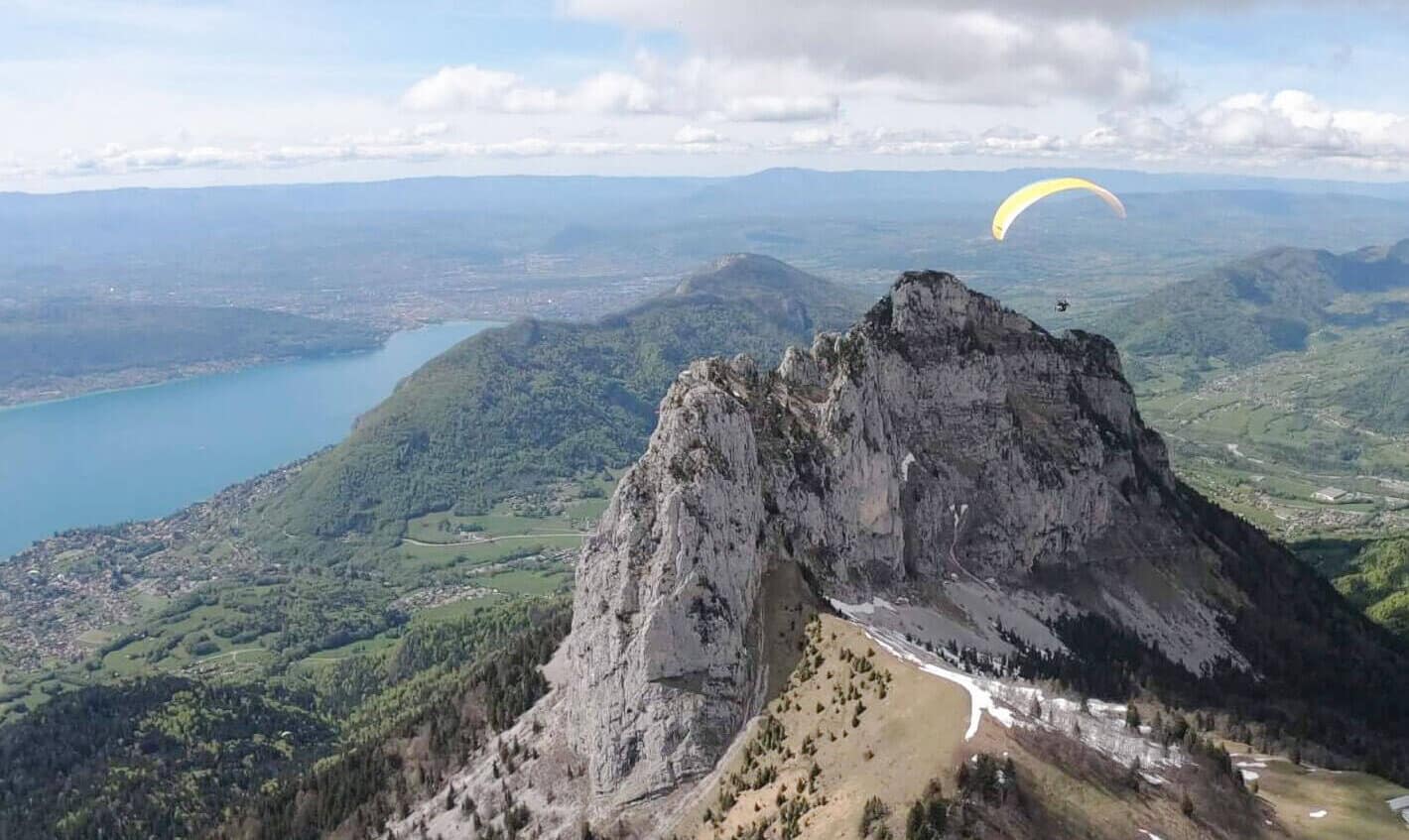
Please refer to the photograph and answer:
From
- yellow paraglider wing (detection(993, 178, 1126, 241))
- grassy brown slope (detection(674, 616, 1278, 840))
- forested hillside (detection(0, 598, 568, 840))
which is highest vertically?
yellow paraglider wing (detection(993, 178, 1126, 241))

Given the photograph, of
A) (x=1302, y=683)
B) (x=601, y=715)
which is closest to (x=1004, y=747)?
(x=601, y=715)

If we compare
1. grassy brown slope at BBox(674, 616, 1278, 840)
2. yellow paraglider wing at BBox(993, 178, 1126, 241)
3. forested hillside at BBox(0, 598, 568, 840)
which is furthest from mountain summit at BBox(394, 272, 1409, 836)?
yellow paraglider wing at BBox(993, 178, 1126, 241)

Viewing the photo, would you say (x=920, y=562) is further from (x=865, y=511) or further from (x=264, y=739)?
(x=264, y=739)

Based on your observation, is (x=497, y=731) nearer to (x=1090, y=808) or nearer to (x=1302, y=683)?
(x=1090, y=808)

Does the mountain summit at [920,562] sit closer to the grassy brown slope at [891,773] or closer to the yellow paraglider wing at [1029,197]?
the grassy brown slope at [891,773]

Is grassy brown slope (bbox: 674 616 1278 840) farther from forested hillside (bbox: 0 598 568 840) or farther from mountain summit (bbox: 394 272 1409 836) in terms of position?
forested hillside (bbox: 0 598 568 840)

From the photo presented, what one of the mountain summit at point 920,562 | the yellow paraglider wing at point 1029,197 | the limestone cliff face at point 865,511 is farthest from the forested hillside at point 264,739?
the yellow paraglider wing at point 1029,197

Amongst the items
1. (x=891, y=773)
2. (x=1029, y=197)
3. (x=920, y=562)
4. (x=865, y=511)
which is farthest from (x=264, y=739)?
(x=1029, y=197)

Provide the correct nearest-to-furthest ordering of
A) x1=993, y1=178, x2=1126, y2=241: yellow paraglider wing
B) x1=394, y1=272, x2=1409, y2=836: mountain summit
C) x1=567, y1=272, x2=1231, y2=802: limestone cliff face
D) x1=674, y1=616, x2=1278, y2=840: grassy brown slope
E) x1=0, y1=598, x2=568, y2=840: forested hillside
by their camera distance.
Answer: x1=674, y1=616, x2=1278, y2=840: grassy brown slope, x1=567, y1=272, x2=1231, y2=802: limestone cliff face, x1=394, y1=272, x2=1409, y2=836: mountain summit, x1=993, y1=178, x2=1126, y2=241: yellow paraglider wing, x1=0, y1=598, x2=568, y2=840: forested hillside

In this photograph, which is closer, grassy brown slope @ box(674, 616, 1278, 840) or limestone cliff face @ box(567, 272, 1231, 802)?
grassy brown slope @ box(674, 616, 1278, 840)
